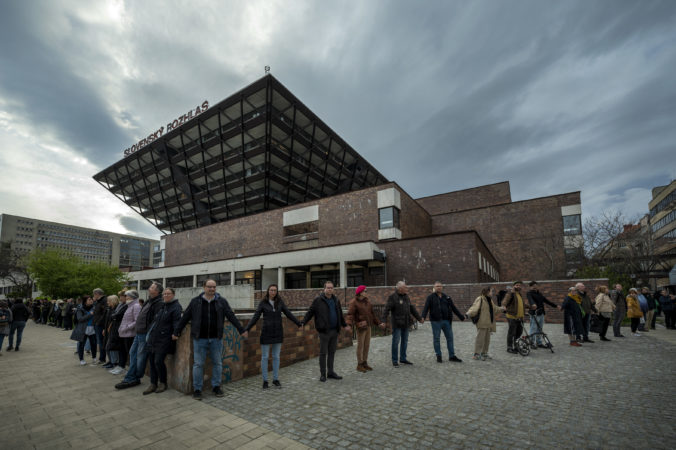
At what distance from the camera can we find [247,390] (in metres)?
5.71

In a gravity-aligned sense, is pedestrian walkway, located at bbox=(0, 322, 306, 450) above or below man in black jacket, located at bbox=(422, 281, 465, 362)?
below

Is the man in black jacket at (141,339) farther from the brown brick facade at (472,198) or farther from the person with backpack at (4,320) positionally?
the brown brick facade at (472,198)

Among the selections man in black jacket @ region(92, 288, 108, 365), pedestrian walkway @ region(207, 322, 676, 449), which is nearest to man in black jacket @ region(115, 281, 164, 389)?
pedestrian walkway @ region(207, 322, 676, 449)

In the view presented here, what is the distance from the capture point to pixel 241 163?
1657 inches

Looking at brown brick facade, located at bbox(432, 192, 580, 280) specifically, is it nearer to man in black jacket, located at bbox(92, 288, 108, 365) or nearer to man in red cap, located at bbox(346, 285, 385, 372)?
man in red cap, located at bbox(346, 285, 385, 372)

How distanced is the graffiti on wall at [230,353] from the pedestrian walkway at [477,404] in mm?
281

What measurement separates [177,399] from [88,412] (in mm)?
1208

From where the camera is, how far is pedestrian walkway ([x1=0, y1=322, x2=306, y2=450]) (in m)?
3.75

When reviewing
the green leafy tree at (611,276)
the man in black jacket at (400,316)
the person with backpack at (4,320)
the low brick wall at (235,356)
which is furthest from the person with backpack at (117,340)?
the green leafy tree at (611,276)

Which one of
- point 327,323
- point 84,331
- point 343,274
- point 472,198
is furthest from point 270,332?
point 472,198

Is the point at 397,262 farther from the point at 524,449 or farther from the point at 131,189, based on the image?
the point at 131,189

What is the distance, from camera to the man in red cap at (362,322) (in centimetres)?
700

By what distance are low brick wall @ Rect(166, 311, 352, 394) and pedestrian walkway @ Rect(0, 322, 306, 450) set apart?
1.17 ft

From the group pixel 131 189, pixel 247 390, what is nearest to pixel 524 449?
pixel 247 390
